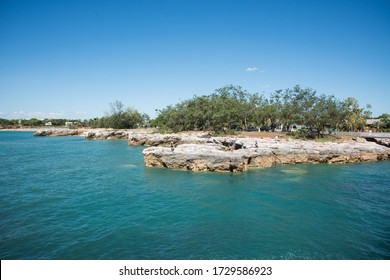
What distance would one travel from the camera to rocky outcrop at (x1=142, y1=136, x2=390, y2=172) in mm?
33375

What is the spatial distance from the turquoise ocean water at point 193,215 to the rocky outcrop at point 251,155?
2.15 meters

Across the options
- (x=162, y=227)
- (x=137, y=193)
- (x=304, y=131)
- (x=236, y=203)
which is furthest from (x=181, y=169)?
(x=304, y=131)

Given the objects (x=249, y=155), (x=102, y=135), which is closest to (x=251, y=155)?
(x=249, y=155)

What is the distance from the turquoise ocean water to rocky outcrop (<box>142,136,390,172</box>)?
215cm

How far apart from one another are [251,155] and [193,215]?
2025 cm

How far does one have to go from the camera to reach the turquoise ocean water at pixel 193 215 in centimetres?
1408

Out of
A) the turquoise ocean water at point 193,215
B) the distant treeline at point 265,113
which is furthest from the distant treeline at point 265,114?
the turquoise ocean water at point 193,215

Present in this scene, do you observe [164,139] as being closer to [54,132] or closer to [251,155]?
[251,155]

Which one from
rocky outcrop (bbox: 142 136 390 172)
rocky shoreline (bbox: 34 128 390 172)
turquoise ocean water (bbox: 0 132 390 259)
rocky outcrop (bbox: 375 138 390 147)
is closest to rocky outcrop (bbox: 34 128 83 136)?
rocky shoreline (bbox: 34 128 390 172)

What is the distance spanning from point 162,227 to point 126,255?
11.9ft

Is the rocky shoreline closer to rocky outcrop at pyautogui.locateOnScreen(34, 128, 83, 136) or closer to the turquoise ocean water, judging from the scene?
the turquoise ocean water

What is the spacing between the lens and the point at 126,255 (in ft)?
44.1

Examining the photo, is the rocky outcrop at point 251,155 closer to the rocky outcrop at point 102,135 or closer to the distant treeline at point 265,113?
the distant treeline at point 265,113

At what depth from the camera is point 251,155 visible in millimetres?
36750
